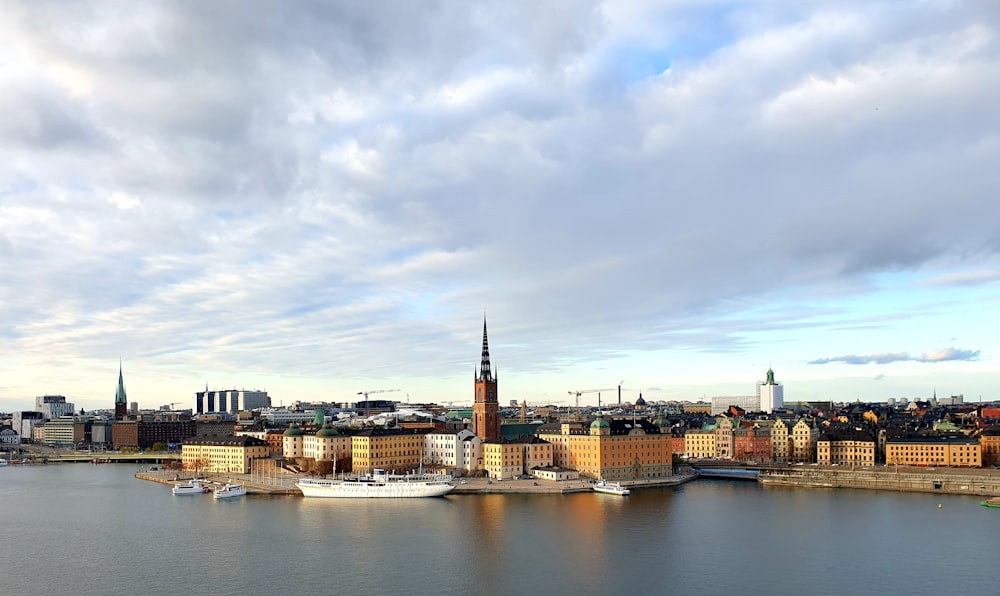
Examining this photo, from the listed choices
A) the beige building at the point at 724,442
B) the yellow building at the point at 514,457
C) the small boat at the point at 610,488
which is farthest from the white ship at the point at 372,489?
the beige building at the point at 724,442

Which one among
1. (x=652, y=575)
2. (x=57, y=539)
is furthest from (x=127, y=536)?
(x=652, y=575)

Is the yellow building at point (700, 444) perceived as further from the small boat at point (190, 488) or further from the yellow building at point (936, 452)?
the small boat at point (190, 488)

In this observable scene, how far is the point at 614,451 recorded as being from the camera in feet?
229

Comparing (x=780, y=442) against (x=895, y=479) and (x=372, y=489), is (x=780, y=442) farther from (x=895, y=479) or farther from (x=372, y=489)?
(x=372, y=489)

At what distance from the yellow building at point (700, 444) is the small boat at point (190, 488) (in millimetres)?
47364

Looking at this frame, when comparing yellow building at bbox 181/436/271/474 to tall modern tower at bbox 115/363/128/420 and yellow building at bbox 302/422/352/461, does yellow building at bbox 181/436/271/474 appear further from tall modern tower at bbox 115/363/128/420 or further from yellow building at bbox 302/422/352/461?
tall modern tower at bbox 115/363/128/420

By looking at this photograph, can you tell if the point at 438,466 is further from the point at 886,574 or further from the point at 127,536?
the point at 886,574

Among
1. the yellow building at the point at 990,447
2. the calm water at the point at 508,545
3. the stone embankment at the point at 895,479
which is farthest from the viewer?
the yellow building at the point at 990,447

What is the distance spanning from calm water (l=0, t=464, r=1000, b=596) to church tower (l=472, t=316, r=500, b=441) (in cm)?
1638

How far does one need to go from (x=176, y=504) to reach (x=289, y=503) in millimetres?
7542

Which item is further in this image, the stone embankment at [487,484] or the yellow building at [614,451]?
the yellow building at [614,451]

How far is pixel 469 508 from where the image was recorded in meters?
55.2

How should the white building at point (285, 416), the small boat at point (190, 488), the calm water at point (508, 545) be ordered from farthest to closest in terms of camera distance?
the white building at point (285, 416) → the small boat at point (190, 488) → the calm water at point (508, 545)

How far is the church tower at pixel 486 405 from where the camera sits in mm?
77688
